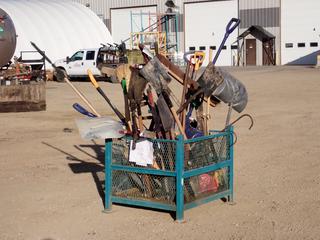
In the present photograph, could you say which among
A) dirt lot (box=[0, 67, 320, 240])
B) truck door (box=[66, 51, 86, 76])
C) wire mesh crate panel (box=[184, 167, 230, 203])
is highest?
truck door (box=[66, 51, 86, 76])

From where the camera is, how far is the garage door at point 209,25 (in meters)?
52.2

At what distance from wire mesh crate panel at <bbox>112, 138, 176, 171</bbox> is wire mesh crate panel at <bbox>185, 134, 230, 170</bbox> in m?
0.20

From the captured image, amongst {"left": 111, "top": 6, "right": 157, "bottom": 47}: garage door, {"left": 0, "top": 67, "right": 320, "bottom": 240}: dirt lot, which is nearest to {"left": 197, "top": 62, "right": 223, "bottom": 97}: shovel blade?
{"left": 0, "top": 67, "right": 320, "bottom": 240}: dirt lot

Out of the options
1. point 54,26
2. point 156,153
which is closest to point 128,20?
point 54,26

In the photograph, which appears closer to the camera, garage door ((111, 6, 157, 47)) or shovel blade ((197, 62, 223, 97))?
shovel blade ((197, 62, 223, 97))

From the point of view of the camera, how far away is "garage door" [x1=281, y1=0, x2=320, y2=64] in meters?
49.2

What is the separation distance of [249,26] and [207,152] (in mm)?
46279

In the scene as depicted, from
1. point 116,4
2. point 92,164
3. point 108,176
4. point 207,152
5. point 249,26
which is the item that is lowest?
point 92,164

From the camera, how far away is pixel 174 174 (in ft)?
21.0

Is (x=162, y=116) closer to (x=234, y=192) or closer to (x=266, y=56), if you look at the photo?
(x=234, y=192)

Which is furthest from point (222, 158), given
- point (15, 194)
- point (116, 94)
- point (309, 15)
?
point (309, 15)

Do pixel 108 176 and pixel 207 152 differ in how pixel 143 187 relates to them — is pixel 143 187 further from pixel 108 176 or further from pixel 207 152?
pixel 207 152

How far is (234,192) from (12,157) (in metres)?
4.34

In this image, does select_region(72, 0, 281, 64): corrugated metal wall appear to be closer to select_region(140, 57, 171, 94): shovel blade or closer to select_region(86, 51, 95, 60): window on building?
select_region(86, 51, 95, 60): window on building
